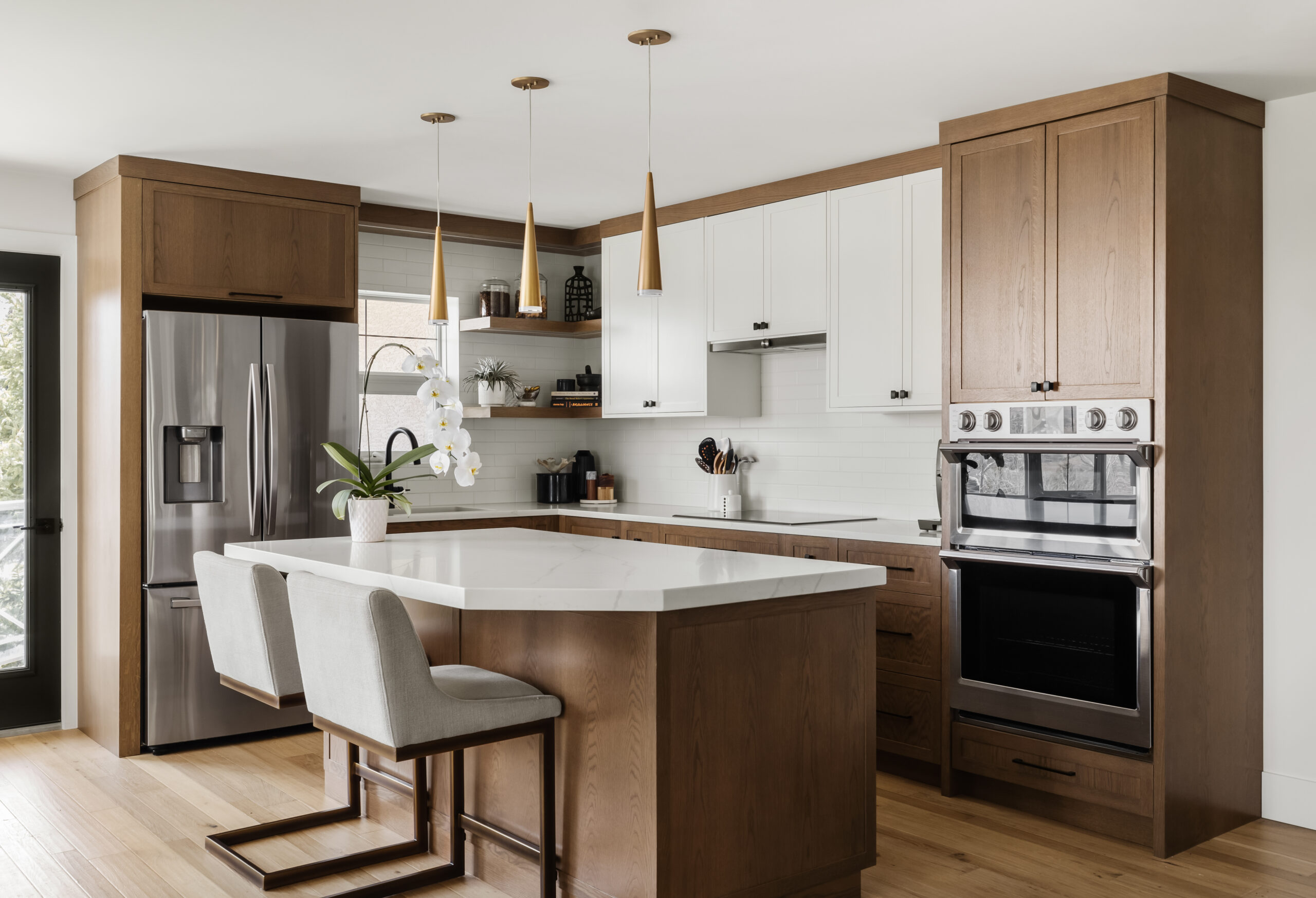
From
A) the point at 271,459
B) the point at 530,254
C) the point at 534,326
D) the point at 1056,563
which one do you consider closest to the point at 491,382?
the point at 534,326

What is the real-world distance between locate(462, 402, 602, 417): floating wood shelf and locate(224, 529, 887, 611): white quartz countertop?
215 centimetres

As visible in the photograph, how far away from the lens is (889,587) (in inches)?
166

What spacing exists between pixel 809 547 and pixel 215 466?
252cm

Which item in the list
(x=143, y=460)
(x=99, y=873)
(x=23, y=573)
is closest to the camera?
(x=99, y=873)

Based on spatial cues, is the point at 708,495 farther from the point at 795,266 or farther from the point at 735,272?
the point at 795,266

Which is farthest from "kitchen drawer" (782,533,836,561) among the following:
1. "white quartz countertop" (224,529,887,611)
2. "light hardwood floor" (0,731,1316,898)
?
"white quartz countertop" (224,529,887,611)

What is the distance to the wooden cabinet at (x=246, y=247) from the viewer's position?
4641 millimetres

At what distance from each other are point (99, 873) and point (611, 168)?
3.22 metres

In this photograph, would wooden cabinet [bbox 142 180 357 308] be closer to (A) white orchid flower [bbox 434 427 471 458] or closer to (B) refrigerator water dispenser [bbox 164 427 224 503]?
(B) refrigerator water dispenser [bbox 164 427 224 503]

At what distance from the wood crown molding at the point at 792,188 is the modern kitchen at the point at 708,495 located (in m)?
0.02

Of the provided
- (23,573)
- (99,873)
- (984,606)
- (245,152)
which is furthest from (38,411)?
(984,606)

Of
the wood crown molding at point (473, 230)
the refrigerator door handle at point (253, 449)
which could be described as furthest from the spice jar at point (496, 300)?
the refrigerator door handle at point (253, 449)

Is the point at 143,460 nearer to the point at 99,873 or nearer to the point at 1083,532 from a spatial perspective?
the point at 99,873

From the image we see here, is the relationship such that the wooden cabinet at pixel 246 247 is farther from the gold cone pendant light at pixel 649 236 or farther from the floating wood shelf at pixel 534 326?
the gold cone pendant light at pixel 649 236
